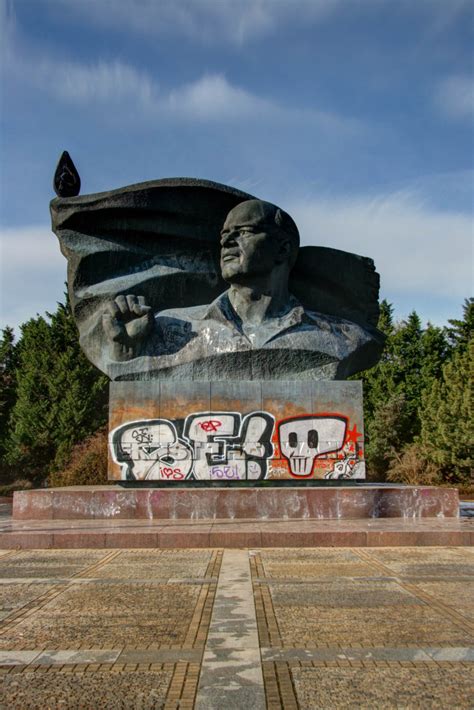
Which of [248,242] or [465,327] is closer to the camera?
[248,242]

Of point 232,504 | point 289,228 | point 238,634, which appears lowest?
point 238,634

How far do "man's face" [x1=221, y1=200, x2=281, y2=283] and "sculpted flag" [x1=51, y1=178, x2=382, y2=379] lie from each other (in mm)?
845

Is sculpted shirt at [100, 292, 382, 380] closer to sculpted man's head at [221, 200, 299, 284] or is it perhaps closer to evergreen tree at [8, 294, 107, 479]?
sculpted man's head at [221, 200, 299, 284]

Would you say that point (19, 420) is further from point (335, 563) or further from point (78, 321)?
point (335, 563)

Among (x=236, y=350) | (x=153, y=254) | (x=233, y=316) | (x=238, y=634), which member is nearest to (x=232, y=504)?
(x=236, y=350)

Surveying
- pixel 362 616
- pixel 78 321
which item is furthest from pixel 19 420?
pixel 362 616

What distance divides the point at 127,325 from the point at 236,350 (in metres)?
2.61

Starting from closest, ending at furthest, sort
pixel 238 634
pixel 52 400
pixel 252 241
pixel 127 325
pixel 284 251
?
pixel 238 634, pixel 252 241, pixel 127 325, pixel 284 251, pixel 52 400

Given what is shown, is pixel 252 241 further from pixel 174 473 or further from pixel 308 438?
pixel 174 473

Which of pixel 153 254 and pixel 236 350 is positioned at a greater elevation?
pixel 153 254

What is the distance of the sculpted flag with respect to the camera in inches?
598

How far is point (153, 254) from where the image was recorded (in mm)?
15914

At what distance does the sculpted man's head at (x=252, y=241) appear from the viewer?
14.7 m

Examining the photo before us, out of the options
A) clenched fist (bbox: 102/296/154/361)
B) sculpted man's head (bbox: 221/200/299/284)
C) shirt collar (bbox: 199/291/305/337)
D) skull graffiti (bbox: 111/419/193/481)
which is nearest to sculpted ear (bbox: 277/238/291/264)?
sculpted man's head (bbox: 221/200/299/284)
